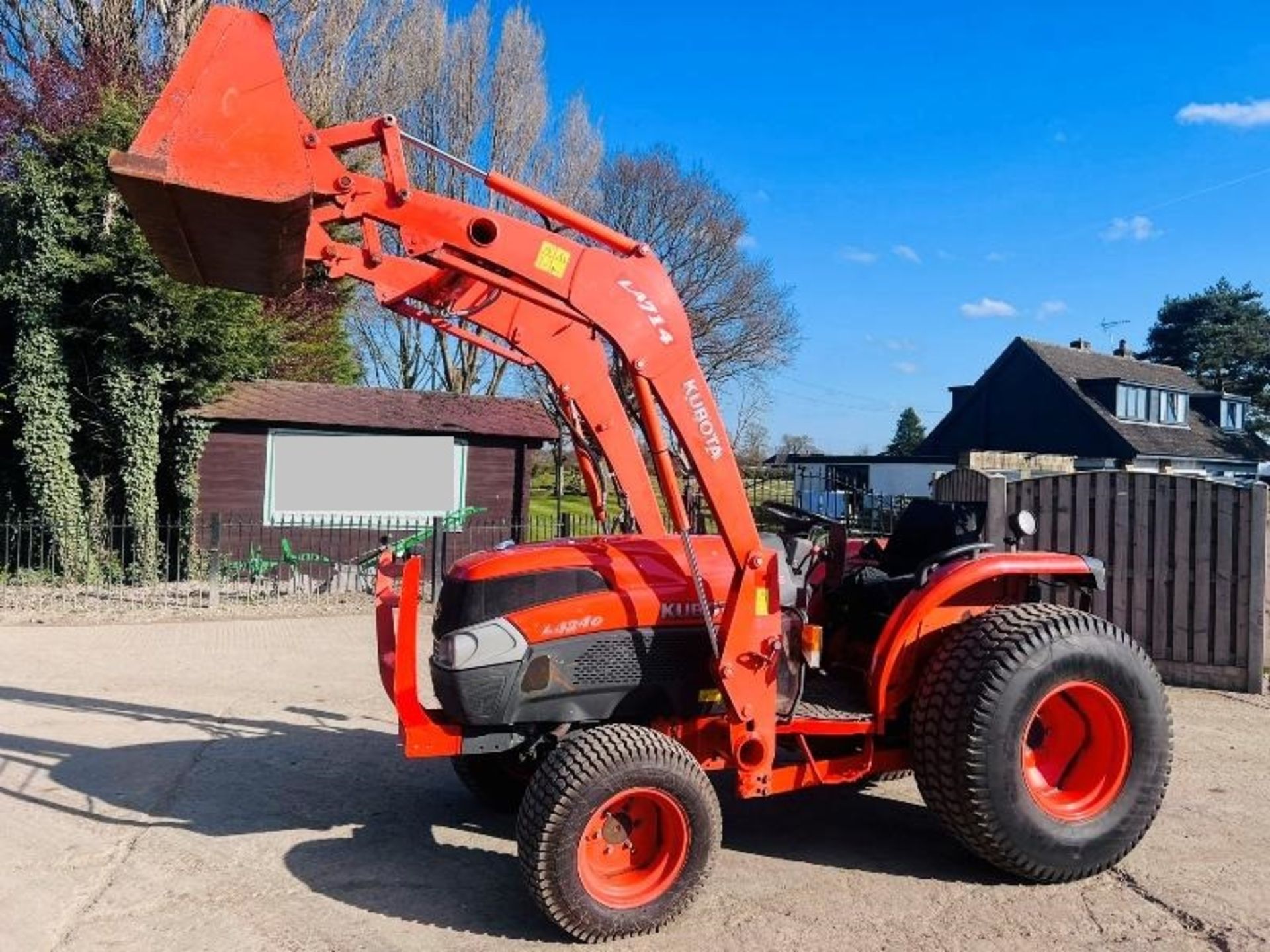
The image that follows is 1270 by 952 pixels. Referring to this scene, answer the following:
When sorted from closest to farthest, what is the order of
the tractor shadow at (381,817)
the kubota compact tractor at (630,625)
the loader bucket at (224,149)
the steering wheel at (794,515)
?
1. the loader bucket at (224,149)
2. the kubota compact tractor at (630,625)
3. the tractor shadow at (381,817)
4. the steering wheel at (794,515)

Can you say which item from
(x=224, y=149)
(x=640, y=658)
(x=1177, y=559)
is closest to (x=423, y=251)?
(x=224, y=149)

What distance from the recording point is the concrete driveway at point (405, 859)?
384cm

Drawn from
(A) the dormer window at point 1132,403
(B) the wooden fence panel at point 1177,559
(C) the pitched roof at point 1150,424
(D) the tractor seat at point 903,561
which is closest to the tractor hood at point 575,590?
(D) the tractor seat at point 903,561

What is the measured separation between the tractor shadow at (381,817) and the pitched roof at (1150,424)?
31760 mm

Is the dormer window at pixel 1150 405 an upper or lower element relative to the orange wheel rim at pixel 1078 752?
upper

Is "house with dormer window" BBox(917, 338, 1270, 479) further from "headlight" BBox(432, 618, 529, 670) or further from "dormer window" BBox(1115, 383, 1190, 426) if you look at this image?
"headlight" BBox(432, 618, 529, 670)

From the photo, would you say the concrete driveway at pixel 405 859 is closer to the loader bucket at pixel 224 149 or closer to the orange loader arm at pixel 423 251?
the orange loader arm at pixel 423 251

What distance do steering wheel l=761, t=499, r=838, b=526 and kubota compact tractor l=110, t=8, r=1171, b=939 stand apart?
28mm

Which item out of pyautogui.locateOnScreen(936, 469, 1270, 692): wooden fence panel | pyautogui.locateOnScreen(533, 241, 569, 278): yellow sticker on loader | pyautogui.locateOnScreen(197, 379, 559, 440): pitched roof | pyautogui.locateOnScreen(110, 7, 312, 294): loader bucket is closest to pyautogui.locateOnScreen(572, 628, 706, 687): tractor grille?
pyautogui.locateOnScreen(533, 241, 569, 278): yellow sticker on loader

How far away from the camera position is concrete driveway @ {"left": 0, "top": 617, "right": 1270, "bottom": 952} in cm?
384

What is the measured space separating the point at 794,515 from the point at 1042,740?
155 centimetres

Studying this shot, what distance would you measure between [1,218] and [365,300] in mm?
11428

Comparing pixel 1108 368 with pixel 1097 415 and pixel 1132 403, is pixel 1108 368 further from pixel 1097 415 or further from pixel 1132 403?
pixel 1097 415

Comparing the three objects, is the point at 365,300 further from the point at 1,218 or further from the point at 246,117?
the point at 246,117
